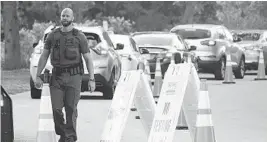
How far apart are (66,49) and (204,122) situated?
2.30 metres

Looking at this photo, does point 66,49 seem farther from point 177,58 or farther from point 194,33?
point 194,33

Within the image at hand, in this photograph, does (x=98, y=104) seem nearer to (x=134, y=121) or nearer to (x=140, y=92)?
(x=134, y=121)

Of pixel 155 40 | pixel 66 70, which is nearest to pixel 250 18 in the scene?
pixel 155 40

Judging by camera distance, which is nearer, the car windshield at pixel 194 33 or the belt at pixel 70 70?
the belt at pixel 70 70

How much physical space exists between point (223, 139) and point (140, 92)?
1.93m

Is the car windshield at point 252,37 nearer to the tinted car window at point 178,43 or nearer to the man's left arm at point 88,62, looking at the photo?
the tinted car window at point 178,43

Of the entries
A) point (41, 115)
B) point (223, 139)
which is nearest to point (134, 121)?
point (223, 139)

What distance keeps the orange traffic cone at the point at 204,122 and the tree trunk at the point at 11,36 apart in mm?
26882

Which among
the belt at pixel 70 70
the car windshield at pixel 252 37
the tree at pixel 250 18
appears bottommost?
the tree at pixel 250 18

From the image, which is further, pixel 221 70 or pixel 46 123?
pixel 221 70

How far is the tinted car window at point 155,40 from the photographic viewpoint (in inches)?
1081

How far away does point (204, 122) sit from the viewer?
32.6 ft

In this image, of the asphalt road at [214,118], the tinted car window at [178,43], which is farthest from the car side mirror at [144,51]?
the asphalt road at [214,118]

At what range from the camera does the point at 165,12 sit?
84688 mm
